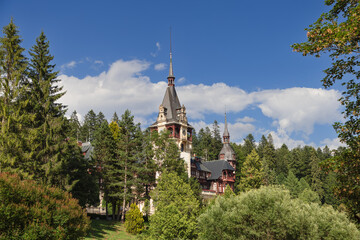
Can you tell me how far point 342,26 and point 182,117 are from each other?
4854 centimetres

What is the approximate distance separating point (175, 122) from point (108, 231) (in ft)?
87.4

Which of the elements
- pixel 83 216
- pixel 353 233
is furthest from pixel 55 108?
pixel 353 233

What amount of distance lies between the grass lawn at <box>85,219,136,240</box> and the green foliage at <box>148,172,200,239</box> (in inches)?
164

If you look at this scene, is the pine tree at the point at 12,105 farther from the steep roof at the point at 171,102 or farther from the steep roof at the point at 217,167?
the steep roof at the point at 217,167

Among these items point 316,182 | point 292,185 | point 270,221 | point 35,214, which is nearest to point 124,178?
point 270,221

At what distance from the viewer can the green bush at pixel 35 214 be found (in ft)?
47.6

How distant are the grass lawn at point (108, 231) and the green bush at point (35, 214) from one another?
43.7 feet

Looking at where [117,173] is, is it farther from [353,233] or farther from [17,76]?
[353,233]

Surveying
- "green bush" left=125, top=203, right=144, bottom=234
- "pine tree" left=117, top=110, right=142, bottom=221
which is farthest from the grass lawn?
"pine tree" left=117, top=110, right=142, bottom=221

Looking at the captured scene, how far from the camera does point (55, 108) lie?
30.2 metres

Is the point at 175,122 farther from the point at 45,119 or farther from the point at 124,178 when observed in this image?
the point at 45,119

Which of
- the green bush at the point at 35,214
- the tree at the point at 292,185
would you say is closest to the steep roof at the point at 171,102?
the tree at the point at 292,185

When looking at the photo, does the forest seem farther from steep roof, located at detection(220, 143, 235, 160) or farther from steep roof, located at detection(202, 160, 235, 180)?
steep roof, located at detection(220, 143, 235, 160)

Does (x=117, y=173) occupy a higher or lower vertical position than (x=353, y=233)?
higher
